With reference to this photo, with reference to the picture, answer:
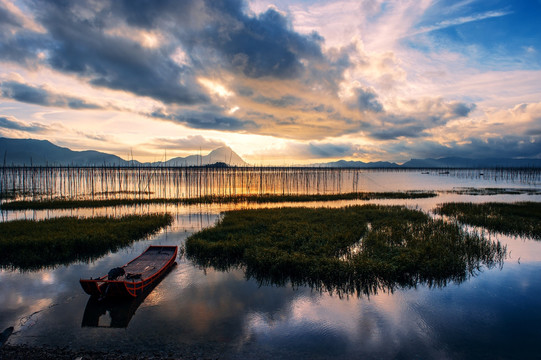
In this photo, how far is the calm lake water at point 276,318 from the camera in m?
7.28

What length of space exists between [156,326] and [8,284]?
7307 millimetres

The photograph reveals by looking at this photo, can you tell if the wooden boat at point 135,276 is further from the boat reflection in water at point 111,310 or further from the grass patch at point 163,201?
the grass patch at point 163,201

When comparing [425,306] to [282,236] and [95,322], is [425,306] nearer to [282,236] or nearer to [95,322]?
[282,236]

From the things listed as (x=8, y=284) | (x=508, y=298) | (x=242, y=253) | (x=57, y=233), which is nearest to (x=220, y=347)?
(x=242, y=253)

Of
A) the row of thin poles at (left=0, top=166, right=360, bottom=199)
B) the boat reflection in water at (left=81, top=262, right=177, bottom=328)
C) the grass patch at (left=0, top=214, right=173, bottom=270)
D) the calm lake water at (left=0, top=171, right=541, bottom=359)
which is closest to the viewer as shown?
the calm lake water at (left=0, top=171, right=541, bottom=359)

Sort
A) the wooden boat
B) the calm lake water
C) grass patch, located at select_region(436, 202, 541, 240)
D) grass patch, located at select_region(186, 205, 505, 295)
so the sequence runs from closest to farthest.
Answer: the calm lake water, the wooden boat, grass patch, located at select_region(186, 205, 505, 295), grass patch, located at select_region(436, 202, 541, 240)

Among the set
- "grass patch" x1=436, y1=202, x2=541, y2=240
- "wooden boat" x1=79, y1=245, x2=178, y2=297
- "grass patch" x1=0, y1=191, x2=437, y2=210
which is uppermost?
"grass patch" x1=0, y1=191, x2=437, y2=210

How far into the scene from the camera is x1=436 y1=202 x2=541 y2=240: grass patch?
1826 centimetres

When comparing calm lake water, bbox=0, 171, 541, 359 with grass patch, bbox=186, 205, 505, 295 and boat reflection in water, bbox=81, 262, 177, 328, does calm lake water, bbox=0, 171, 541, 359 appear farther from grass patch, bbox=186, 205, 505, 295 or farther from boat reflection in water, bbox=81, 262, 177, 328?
grass patch, bbox=186, 205, 505, 295

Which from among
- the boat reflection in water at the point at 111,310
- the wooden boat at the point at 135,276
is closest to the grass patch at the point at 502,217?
the wooden boat at the point at 135,276

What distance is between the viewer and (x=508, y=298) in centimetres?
998

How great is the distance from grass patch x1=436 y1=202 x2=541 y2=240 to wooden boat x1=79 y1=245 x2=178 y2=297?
21161 mm

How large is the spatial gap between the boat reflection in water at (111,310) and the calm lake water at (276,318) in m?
0.03

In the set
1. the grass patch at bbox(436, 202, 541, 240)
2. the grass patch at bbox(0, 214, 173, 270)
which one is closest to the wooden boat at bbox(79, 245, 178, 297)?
the grass patch at bbox(0, 214, 173, 270)
